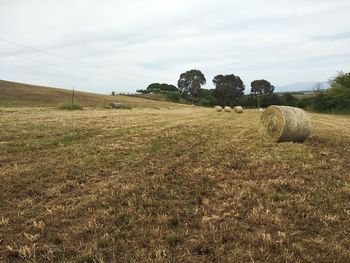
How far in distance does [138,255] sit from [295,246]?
6.18 ft

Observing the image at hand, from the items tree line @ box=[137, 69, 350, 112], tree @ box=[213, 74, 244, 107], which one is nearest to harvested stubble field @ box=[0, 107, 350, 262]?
tree line @ box=[137, 69, 350, 112]

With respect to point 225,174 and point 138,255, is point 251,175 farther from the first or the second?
point 138,255

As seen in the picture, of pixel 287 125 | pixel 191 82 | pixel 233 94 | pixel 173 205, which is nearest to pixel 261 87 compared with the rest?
pixel 233 94

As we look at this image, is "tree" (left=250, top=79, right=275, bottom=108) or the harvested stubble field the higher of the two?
"tree" (left=250, top=79, right=275, bottom=108)

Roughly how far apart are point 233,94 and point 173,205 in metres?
107

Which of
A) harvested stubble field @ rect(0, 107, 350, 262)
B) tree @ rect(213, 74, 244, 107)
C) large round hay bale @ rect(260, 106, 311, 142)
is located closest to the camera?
harvested stubble field @ rect(0, 107, 350, 262)

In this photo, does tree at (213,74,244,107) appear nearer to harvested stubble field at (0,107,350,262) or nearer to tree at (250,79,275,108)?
tree at (250,79,275,108)

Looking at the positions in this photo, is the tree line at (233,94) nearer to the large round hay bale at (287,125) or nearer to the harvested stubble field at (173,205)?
the large round hay bale at (287,125)

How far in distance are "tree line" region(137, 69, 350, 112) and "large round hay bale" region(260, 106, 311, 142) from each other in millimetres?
52714

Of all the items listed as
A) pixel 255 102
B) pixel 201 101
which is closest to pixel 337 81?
pixel 255 102

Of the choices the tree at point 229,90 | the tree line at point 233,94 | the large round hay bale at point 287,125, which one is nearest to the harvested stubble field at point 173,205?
the large round hay bale at point 287,125

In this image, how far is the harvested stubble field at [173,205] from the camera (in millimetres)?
4234

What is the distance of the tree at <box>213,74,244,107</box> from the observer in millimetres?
108106

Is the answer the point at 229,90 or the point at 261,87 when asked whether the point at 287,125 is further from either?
the point at 261,87
